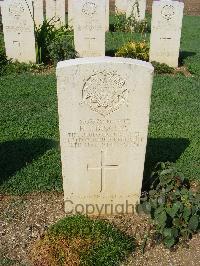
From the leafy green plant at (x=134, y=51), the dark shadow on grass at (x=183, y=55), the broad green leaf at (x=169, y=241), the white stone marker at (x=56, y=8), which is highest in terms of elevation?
the white stone marker at (x=56, y=8)

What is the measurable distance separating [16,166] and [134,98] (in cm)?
223

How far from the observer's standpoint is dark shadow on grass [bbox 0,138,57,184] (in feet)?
16.5

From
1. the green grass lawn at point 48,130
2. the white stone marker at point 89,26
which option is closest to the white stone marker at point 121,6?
the white stone marker at point 89,26

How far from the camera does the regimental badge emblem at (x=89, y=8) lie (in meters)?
9.61

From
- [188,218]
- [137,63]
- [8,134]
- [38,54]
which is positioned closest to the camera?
[137,63]

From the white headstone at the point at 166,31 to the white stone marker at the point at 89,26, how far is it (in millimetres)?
1347

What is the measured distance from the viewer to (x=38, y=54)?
9.84m

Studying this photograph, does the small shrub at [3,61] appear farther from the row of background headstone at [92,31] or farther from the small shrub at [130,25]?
the small shrub at [130,25]

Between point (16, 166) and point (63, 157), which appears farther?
point (16, 166)

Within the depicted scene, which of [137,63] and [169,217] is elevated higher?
[137,63]

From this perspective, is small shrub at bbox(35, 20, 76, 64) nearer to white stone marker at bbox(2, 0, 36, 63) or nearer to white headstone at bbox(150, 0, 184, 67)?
white stone marker at bbox(2, 0, 36, 63)

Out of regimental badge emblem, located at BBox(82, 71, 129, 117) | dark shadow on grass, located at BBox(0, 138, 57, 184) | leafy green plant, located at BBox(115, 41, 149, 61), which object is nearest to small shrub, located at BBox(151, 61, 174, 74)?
leafy green plant, located at BBox(115, 41, 149, 61)

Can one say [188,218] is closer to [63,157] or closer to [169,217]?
[169,217]

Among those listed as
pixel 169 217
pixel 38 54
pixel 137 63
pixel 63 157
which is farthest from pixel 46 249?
pixel 38 54
